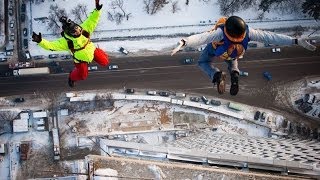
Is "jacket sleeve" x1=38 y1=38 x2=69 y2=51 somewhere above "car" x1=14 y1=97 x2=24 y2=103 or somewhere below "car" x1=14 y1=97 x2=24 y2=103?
above

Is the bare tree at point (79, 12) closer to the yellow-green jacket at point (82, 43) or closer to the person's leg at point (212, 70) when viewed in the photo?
the yellow-green jacket at point (82, 43)

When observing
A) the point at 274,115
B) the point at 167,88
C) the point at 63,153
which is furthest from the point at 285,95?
the point at 63,153

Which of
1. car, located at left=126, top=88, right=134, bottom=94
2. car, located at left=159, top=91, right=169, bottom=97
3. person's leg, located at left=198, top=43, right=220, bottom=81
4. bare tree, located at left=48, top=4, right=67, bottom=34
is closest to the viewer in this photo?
person's leg, located at left=198, top=43, right=220, bottom=81

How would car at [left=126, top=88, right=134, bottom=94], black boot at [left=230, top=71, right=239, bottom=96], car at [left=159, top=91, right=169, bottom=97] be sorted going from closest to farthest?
black boot at [left=230, top=71, right=239, bottom=96], car at [left=126, top=88, right=134, bottom=94], car at [left=159, top=91, right=169, bottom=97]

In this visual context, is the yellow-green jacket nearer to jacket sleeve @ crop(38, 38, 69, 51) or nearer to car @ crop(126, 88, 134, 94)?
jacket sleeve @ crop(38, 38, 69, 51)

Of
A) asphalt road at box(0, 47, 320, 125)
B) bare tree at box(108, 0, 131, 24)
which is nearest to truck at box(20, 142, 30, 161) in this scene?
asphalt road at box(0, 47, 320, 125)

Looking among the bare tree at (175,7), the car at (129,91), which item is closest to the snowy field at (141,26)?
the bare tree at (175,7)
